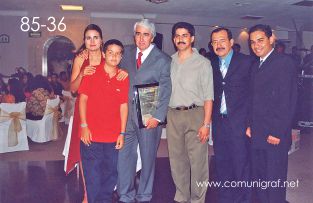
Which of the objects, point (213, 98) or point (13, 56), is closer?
point (213, 98)

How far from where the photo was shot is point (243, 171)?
3.01m

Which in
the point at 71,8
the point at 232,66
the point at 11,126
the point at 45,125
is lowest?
the point at 45,125

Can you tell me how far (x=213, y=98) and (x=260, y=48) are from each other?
559 mm

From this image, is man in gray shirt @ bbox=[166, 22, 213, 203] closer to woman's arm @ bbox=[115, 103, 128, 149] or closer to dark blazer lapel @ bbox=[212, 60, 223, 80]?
dark blazer lapel @ bbox=[212, 60, 223, 80]

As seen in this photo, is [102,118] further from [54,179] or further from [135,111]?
[54,179]

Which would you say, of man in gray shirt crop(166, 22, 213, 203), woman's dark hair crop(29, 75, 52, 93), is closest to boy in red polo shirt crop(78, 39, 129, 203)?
man in gray shirt crop(166, 22, 213, 203)

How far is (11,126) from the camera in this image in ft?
18.2

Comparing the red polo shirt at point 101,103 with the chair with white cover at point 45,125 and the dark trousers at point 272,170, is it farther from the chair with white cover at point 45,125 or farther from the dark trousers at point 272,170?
the chair with white cover at point 45,125

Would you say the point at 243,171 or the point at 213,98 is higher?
the point at 213,98

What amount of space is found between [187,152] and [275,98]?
0.93 metres

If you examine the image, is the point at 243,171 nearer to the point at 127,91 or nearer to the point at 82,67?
the point at 127,91

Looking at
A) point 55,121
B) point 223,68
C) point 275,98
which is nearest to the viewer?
point 275,98

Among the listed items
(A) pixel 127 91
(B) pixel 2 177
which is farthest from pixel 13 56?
(A) pixel 127 91
